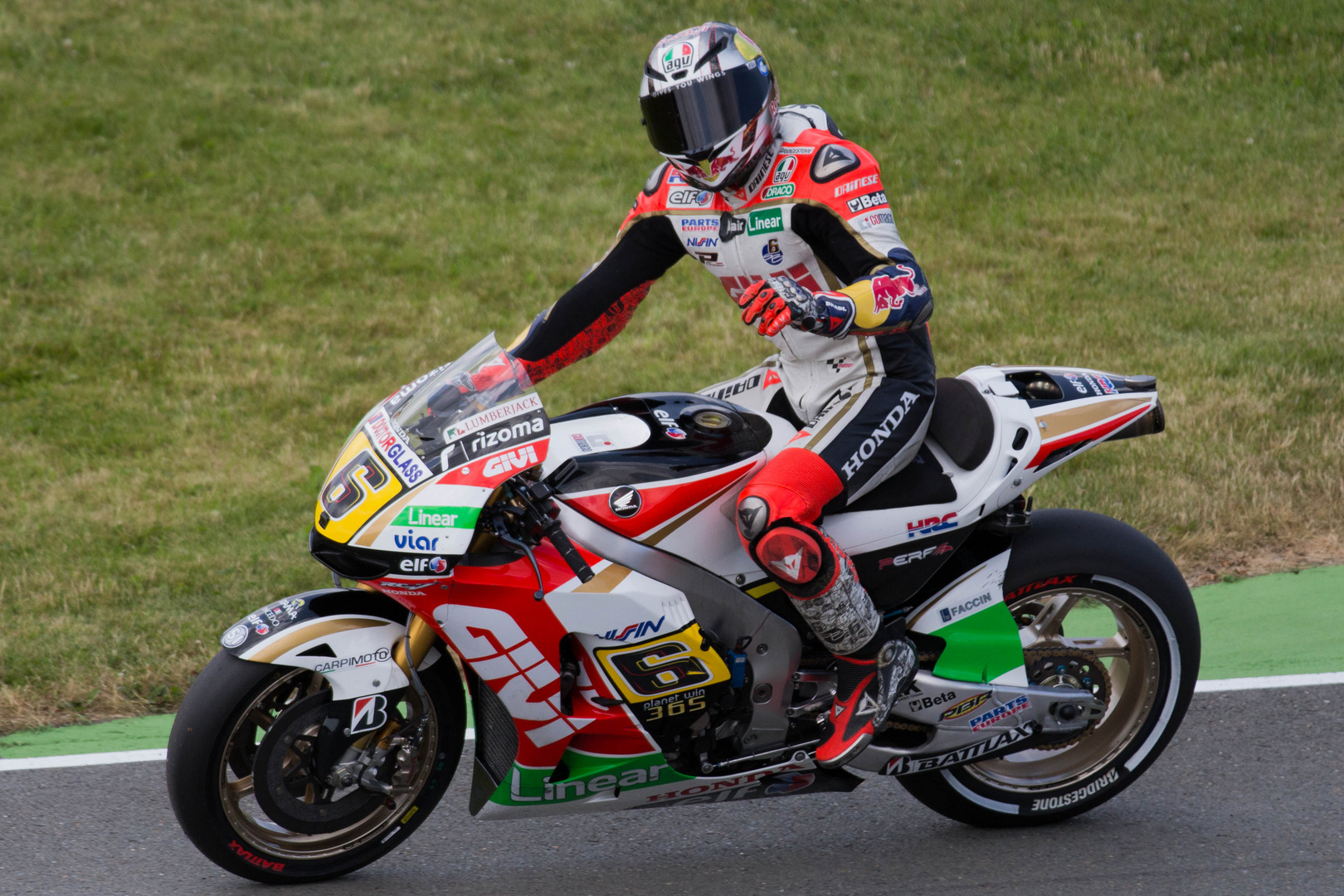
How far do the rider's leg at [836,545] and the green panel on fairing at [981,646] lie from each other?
146 mm

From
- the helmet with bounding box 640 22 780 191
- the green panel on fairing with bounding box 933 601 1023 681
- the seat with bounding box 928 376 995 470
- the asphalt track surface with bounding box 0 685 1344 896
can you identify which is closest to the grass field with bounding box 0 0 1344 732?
the asphalt track surface with bounding box 0 685 1344 896

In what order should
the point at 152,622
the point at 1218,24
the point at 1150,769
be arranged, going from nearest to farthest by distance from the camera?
1. the point at 1150,769
2. the point at 152,622
3. the point at 1218,24

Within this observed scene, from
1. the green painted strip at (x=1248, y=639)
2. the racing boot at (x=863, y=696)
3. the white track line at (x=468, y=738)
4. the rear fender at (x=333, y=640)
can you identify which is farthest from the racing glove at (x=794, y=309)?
the green painted strip at (x=1248, y=639)

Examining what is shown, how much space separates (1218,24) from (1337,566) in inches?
376

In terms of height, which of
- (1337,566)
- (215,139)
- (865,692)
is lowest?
(1337,566)

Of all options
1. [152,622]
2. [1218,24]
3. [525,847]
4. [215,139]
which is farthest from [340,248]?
[1218,24]

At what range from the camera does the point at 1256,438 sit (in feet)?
22.5

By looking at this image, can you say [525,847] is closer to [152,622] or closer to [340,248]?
[152,622]

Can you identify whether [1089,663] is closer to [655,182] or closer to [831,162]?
[831,162]

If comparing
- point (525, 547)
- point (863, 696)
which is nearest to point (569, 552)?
point (525, 547)

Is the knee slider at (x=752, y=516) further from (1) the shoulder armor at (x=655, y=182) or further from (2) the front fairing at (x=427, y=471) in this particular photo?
(1) the shoulder armor at (x=655, y=182)

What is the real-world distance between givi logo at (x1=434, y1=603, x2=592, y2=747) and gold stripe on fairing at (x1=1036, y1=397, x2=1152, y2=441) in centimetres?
158

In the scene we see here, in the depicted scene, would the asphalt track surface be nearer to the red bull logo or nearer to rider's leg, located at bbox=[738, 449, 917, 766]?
rider's leg, located at bbox=[738, 449, 917, 766]

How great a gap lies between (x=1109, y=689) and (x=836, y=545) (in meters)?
1.16
